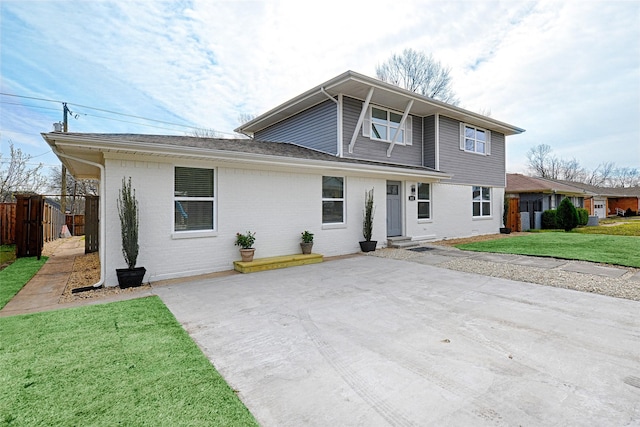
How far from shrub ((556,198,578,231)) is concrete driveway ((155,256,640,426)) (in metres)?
14.3

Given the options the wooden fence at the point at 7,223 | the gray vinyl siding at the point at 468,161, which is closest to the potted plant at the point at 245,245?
the gray vinyl siding at the point at 468,161

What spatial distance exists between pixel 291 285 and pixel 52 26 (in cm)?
1115

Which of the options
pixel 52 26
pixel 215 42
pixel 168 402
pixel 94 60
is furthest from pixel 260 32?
pixel 168 402

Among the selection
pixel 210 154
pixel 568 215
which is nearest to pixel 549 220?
pixel 568 215

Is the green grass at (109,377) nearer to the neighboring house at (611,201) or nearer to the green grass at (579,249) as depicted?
→ the green grass at (579,249)

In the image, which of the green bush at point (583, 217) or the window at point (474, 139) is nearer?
the window at point (474, 139)

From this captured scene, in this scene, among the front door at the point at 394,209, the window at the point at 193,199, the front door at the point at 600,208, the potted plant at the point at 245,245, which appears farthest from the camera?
the front door at the point at 600,208

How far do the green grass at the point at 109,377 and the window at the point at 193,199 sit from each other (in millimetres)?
3098

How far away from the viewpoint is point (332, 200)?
368 inches

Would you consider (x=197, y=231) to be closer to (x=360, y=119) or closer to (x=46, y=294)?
(x=46, y=294)

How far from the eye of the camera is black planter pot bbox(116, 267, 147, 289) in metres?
5.73

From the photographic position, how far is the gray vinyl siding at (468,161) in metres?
12.7

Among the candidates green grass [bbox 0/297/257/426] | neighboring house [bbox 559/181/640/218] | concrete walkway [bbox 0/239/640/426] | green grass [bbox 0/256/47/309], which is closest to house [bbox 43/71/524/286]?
green grass [bbox 0/256/47/309]

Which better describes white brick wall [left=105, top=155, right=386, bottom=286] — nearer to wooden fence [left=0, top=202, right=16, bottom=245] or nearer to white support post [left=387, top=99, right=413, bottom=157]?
white support post [left=387, top=99, right=413, bottom=157]
